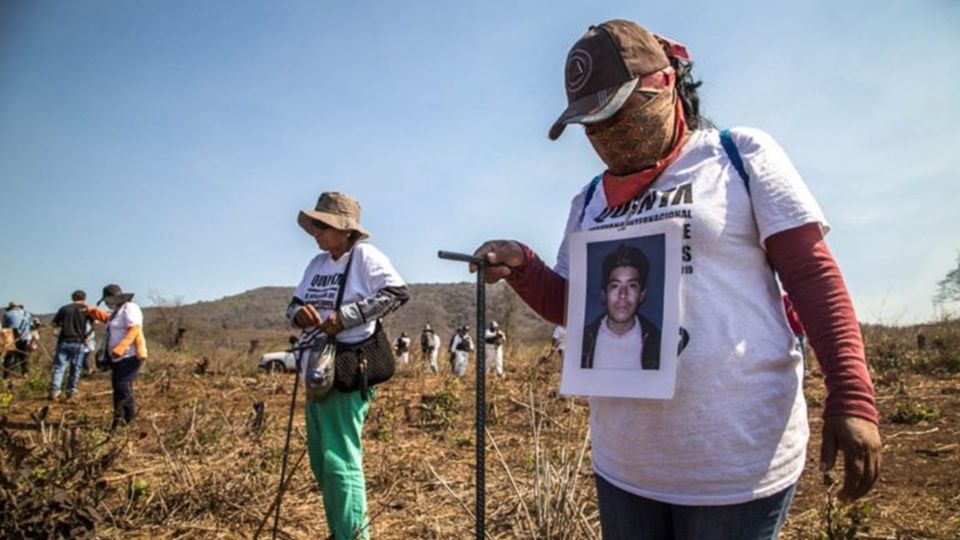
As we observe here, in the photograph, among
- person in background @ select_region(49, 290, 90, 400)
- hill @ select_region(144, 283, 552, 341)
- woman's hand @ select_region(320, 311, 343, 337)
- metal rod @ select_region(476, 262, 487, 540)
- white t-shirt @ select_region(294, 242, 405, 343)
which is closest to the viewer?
metal rod @ select_region(476, 262, 487, 540)

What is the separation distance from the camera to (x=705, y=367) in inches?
47.8

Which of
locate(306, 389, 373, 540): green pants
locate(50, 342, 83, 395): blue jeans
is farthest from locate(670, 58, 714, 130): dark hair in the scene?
locate(50, 342, 83, 395): blue jeans

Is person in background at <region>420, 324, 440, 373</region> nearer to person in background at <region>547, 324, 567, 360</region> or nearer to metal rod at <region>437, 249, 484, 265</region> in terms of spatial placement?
person in background at <region>547, 324, 567, 360</region>

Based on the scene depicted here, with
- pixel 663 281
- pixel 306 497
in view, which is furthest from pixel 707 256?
pixel 306 497

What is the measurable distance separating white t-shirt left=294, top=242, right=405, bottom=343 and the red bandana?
5.70ft

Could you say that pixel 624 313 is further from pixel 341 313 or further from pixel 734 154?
pixel 341 313

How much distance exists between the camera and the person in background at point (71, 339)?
8.41 m

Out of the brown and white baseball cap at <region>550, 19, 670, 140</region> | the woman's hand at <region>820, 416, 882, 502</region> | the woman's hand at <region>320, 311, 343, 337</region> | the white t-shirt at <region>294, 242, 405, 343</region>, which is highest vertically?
the brown and white baseball cap at <region>550, 19, 670, 140</region>

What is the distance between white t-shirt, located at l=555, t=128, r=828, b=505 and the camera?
1.19m

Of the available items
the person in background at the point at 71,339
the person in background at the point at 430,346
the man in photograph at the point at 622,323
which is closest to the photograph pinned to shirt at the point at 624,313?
the man in photograph at the point at 622,323

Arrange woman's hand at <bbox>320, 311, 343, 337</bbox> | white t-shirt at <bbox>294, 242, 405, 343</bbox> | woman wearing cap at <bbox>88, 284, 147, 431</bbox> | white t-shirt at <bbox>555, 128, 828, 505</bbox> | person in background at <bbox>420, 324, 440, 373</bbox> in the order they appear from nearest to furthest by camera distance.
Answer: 1. white t-shirt at <bbox>555, 128, 828, 505</bbox>
2. woman's hand at <bbox>320, 311, 343, 337</bbox>
3. white t-shirt at <bbox>294, 242, 405, 343</bbox>
4. woman wearing cap at <bbox>88, 284, 147, 431</bbox>
5. person in background at <bbox>420, 324, 440, 373</bbox>

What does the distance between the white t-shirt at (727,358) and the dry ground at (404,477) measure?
1.14 meters

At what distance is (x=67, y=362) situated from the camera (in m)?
8.96

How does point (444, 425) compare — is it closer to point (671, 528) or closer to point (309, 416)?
point (309, 416)
